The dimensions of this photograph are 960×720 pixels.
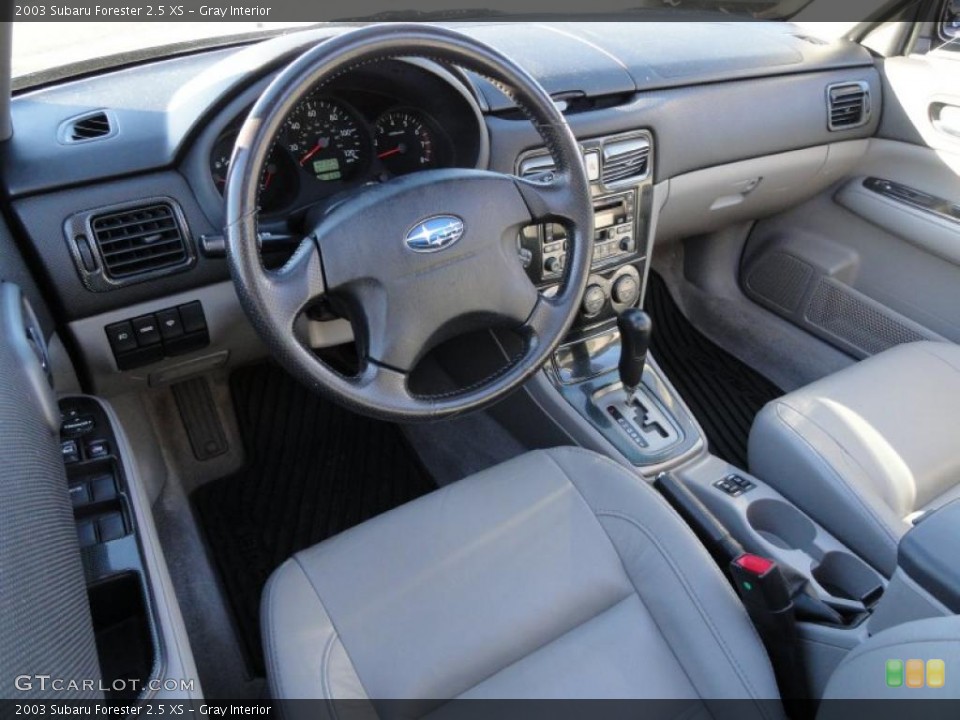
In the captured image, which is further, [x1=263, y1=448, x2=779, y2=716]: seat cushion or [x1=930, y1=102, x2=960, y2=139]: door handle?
[x1=930, y1=102, x2=960, y2=139]: door handle

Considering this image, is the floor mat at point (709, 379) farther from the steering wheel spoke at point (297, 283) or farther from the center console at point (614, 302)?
the steering wheel spoke at point (297, 283)

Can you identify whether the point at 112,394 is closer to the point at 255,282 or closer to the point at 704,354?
the point at 255,282

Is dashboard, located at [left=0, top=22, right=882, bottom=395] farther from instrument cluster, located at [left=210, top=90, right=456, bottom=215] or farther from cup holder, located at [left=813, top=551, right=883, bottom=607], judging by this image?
cup holder, located at [left=813, top=551, right=883, bottom=607]

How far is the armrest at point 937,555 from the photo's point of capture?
2.98 feet

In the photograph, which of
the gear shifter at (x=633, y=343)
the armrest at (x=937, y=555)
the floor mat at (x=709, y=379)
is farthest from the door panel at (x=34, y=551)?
the floor mat at (x=709, y=379)

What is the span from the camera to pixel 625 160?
192 cm

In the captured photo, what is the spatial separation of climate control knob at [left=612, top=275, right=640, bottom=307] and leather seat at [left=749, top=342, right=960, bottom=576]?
1.48ft

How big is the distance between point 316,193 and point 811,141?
1.47 meters

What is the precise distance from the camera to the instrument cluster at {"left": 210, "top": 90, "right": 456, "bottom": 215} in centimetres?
152

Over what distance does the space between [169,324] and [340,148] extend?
47cm

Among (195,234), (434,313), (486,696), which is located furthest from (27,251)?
(486,696)

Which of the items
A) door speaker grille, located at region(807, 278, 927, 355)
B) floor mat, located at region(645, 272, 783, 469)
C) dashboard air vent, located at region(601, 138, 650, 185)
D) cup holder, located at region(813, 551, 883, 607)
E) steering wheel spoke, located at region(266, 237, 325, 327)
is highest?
steering wheel spoke, located at region(266, 237, 325, 327)

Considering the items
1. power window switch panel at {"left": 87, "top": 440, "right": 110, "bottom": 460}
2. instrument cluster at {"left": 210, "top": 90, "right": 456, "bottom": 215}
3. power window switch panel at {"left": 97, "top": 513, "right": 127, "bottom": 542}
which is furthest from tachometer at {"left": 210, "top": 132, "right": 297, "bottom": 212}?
power window switch panel at {"left": 97, "top": 513, "right": 127, "bottom": 542}

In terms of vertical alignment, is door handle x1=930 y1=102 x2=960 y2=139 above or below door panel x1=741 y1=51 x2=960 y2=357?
above
